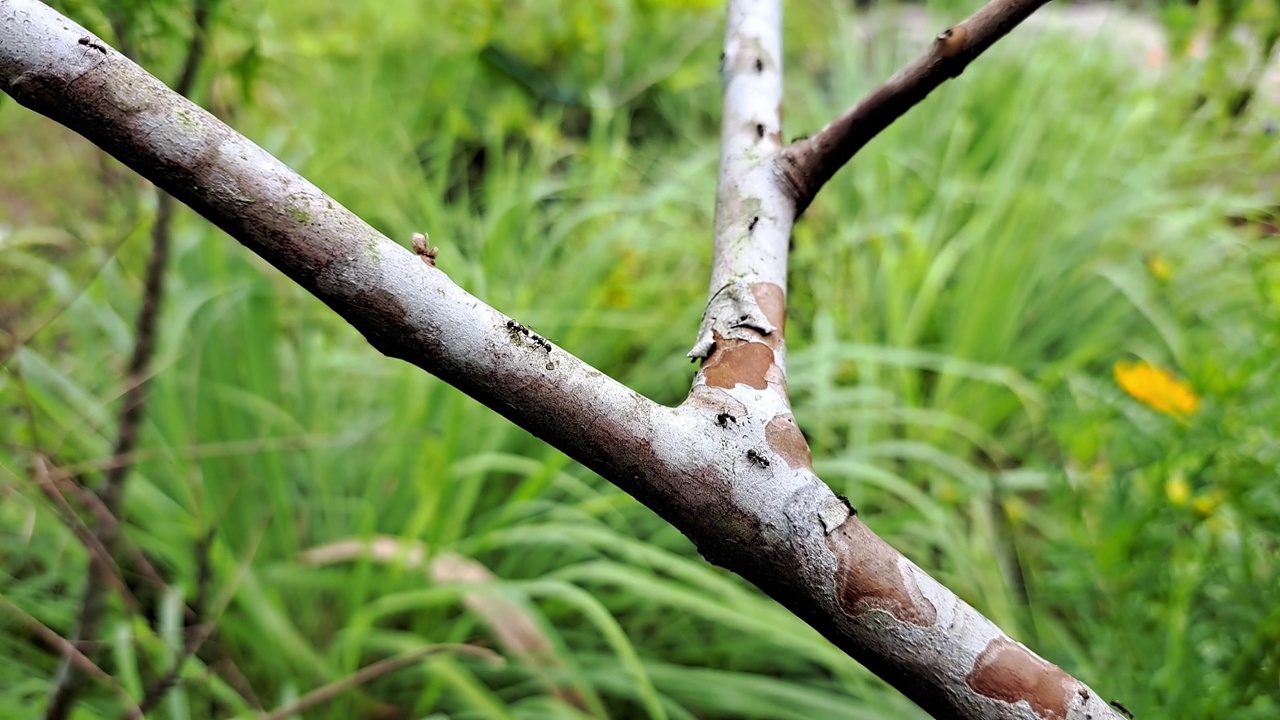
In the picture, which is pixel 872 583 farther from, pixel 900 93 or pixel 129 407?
pixel 129 407

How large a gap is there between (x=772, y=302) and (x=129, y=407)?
2.50 feet

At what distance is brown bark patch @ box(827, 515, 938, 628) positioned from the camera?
0.95 ft

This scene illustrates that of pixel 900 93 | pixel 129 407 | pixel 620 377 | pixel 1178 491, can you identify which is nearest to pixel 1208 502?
pixel 1178 491


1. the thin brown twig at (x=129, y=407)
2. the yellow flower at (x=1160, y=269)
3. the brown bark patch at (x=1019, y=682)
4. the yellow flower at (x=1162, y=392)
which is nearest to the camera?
the brown bark patch at (x=1019, y=682)

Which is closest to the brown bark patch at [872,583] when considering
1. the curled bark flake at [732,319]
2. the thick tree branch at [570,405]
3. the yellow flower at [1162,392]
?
the thick tree branch at [570,405]

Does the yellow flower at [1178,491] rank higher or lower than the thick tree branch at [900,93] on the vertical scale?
higher

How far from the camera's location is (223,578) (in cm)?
117

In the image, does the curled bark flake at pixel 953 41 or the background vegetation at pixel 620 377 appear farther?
the background vegetation at pixel 620 377

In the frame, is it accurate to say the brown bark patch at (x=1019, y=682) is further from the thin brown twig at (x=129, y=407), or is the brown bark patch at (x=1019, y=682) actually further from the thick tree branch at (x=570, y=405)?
the thin brown twig at (x=129, y=407)

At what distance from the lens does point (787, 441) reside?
33cm

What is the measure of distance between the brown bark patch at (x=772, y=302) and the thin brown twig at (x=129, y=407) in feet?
1.99

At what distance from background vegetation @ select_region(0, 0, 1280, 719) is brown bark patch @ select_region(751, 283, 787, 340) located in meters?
0.46

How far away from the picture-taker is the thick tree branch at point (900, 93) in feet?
1.29

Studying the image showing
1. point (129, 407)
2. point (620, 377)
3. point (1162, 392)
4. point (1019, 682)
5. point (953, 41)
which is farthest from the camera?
A: point (620, 377)
